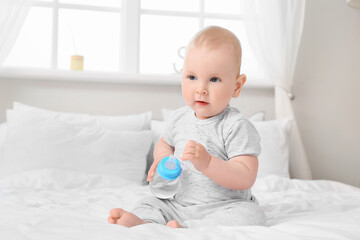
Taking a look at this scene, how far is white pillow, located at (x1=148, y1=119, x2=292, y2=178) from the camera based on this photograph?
6.36 feet

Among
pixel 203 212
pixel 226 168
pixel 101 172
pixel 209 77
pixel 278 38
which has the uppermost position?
pixel 278 38

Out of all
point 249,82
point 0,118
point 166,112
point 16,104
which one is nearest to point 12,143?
point 16,104

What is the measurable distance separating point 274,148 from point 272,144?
23mm

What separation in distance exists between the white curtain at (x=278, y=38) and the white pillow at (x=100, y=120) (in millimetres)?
841

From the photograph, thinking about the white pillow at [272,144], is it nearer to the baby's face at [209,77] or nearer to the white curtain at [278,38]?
the white curtain at [278,38]

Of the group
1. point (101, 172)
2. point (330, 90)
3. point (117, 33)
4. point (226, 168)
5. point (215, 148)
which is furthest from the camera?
point (330, 90)

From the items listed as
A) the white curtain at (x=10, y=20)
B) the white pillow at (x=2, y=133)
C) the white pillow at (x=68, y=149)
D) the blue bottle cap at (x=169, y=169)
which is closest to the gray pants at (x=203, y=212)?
the blue bottle cap at (x=169, y=169)

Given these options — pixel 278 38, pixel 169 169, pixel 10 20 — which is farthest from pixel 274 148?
pixel 10 20

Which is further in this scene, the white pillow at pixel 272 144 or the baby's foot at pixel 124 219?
the white pillow at pixel 272 144

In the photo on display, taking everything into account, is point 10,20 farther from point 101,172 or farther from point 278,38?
point 278,38

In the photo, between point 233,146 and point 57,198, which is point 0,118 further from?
point 233,146

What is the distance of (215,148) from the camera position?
3.43 ft

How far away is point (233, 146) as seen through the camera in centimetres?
101

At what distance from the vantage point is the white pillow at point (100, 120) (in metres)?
1.96
